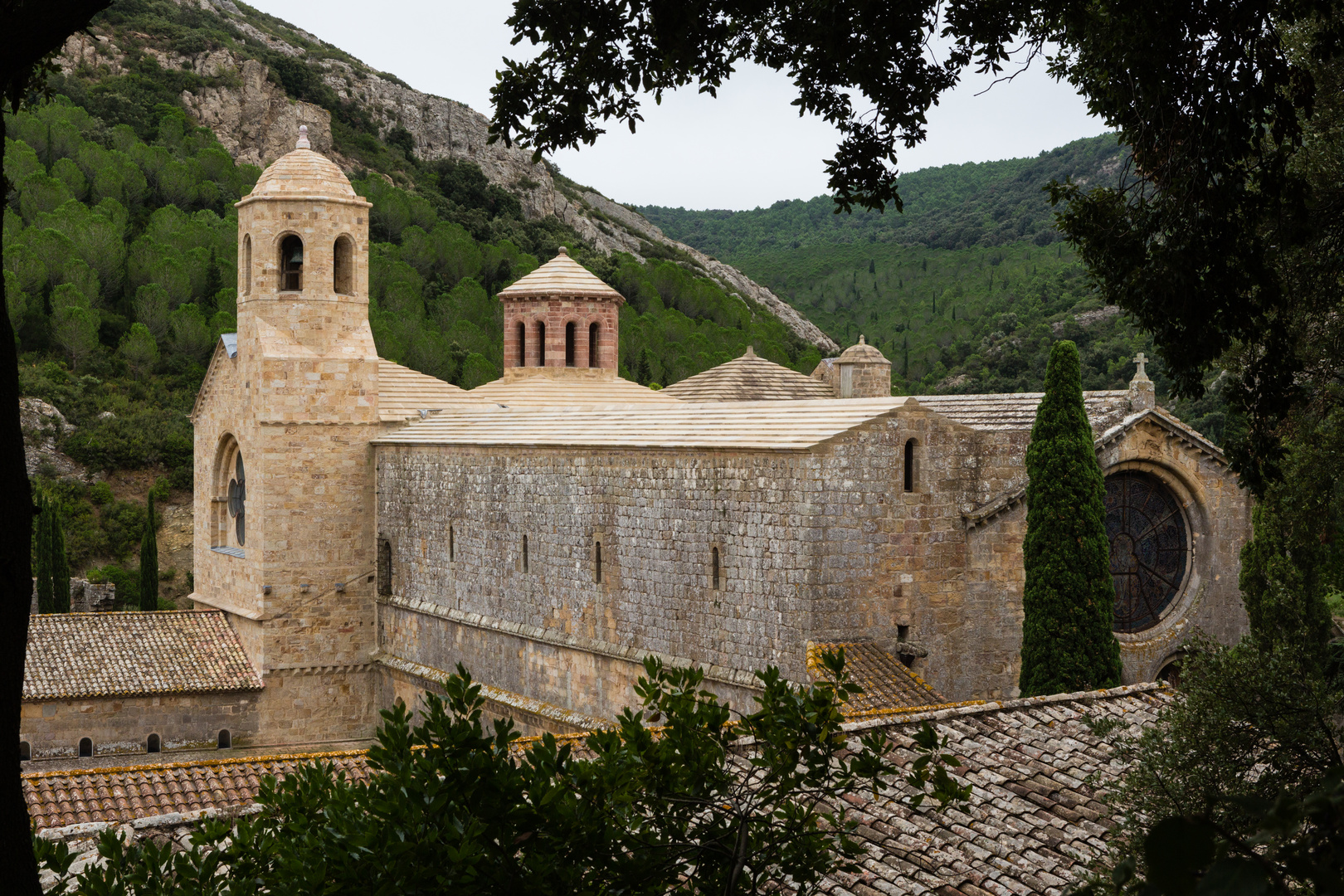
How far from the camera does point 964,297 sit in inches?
2400

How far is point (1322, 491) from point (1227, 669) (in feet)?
13.3

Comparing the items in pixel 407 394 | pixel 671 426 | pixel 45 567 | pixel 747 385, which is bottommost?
pixel 45 567

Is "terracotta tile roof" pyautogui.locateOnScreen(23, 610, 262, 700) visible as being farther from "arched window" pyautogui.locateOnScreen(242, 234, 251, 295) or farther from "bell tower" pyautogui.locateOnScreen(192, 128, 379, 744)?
"arched window" pyautogui.locateOnScreen(242, 234, 251, 295)

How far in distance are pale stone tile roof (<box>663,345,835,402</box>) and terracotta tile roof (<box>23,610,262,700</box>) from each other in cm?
877

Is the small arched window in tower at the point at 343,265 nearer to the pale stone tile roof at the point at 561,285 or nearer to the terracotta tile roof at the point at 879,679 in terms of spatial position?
the pale stone tile roof at the point at 561,285

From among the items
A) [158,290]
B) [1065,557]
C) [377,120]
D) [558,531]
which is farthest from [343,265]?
[377,120]

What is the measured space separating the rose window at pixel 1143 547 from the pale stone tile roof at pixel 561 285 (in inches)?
381

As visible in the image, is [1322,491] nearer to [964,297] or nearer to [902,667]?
[902,667]

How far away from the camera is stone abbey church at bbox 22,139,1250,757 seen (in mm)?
12812

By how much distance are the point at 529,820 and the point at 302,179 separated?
57.6ft

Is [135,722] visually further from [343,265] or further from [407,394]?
[343,265]

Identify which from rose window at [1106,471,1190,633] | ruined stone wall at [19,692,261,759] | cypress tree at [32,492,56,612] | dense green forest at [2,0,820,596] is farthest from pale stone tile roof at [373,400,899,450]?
dense green forest at [2,0,820,596]

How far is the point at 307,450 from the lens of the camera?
63.7ft

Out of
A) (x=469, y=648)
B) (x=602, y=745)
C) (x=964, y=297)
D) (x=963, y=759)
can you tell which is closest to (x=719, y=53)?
(x=602, y=745)
